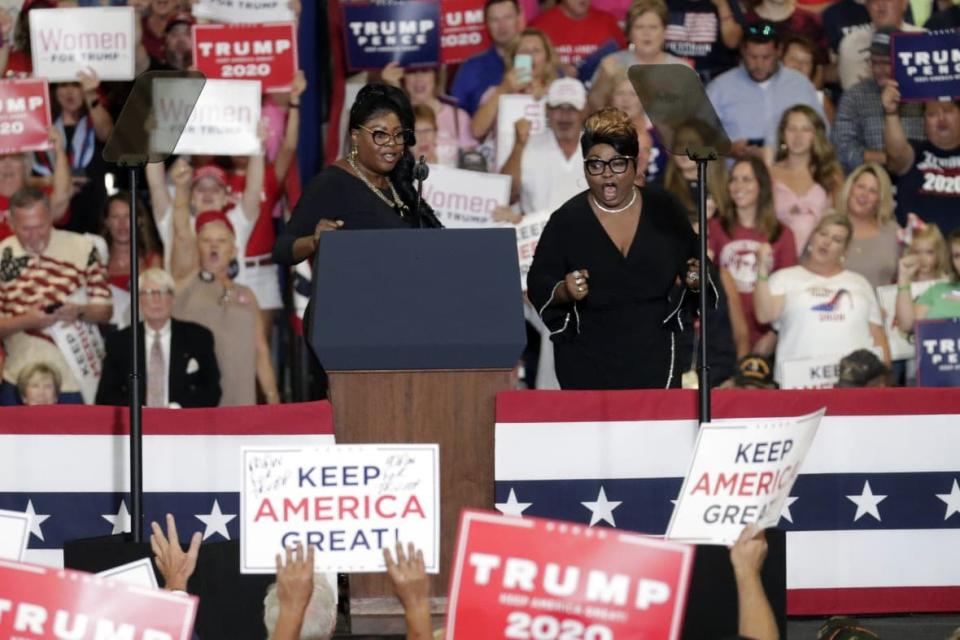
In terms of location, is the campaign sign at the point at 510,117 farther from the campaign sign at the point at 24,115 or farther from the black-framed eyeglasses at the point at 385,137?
the black-framed eyeglasses at the point at 385,137

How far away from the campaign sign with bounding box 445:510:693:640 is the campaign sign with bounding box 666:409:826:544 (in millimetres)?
1246

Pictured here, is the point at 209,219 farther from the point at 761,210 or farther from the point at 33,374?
the point at 761,210

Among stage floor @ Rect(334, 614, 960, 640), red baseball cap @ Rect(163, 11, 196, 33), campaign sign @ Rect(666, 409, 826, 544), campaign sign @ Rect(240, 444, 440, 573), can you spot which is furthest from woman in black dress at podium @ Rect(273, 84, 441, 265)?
red baseball cap @ Rect(163, 11, 196, 33)

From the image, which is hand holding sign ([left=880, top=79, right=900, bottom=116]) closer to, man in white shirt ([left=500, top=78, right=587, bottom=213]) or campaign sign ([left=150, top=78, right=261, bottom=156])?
man in white shirt ([left=500, top=78, right=587, bottom=213])

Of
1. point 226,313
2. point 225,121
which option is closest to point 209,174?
point 225,121

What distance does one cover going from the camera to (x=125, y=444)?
24.3 ft

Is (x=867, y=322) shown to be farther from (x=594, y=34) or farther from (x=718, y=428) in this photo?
(x=718, y=428)

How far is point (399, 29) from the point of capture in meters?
11.2

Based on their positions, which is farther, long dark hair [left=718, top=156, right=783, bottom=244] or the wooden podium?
long dark hair [left=718, top=156, right=783, bottom=244]

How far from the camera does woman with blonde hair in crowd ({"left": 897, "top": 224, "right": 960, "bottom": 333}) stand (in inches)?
409

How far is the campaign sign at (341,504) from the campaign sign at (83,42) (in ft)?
18.9

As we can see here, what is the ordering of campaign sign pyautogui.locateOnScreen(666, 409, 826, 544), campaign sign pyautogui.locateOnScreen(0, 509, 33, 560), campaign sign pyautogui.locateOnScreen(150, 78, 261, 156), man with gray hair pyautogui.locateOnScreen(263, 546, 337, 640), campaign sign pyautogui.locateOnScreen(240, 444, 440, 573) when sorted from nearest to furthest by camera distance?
man with gray hair pyautogui.locateOnScreen(263, 546, 337, 640)
campaign sign pyautogui.locateOnScreen(0, 509, 33, 560)
campaign sign pyautogui.locateOnScreen(240, 444, 440, 573)
campaign sign pyautogui.locateOnScreen(666, 409, 826, 544)
campaign sign pyautogui.locateOnScreen(150, 78, 261, 156)

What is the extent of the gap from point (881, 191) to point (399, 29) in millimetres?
2801

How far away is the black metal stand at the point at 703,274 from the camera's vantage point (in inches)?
261
